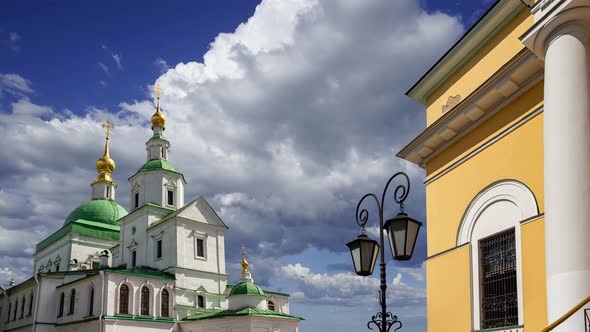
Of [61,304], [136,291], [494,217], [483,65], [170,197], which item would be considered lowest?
[61,304]

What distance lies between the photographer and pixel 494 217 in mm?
9617

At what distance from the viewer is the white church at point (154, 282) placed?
110 feet

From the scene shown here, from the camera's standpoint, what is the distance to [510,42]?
1002 cm

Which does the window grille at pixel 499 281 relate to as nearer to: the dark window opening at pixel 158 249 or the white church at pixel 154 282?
the white church at pixel 154 282

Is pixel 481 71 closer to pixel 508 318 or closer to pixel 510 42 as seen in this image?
pixel 510 42

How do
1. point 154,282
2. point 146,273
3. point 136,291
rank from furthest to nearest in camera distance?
point 146,273
point 154,282
point 136,291

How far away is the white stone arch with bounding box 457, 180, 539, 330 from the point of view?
8.83 m

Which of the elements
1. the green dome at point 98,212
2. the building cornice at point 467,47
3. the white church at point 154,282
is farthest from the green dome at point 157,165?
the building cornice at point 467,47

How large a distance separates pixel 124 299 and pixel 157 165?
10.5 m

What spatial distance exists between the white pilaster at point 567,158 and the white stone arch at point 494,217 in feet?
5.67

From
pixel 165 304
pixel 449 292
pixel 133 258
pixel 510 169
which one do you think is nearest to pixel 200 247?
pixel 165 304

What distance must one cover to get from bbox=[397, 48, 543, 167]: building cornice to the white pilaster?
1.34 m

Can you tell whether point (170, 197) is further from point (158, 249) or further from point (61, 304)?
point (61, 304)

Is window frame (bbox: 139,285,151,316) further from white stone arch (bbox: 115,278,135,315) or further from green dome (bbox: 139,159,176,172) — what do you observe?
green dome (bbox: 139,159,176,172)
